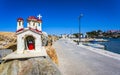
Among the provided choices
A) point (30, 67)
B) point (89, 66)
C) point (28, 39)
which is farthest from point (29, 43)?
point (89, 66)

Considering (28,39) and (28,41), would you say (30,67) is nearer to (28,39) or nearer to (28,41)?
(28,41)

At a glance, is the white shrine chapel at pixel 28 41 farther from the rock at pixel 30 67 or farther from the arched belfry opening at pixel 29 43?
the rock at pixel 30 67

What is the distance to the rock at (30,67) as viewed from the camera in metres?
8.83

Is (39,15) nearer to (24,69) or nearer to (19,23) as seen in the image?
(19,23)

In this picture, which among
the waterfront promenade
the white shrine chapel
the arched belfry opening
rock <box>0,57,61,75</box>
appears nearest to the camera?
rock <box>0,57,61,75</box>

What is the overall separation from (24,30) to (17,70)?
10.4 ft

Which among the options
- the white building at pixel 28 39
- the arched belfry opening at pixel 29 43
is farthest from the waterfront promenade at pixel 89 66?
the arched belfry opening at pixel 29 43

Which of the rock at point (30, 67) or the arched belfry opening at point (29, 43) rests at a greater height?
the arched belfry opening at point (29, 43)

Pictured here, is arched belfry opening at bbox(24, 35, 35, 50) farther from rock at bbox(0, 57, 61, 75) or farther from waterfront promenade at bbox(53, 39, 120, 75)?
waterfront promenade at bbox(53, 39, 120, 75)

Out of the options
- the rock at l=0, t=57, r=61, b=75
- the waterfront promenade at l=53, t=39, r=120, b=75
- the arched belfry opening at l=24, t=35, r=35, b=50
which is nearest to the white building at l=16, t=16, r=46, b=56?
the arched belfry opening at l=24, t=35, r=35, b=50

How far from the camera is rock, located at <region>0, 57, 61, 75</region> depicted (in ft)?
29.0

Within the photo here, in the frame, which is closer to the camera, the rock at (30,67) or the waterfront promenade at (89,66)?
the rock at (30,67)

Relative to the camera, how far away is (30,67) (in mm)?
9250

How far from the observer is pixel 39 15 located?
13367mm
